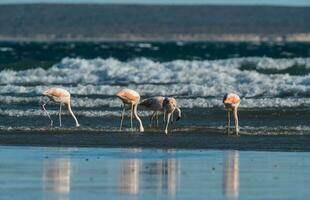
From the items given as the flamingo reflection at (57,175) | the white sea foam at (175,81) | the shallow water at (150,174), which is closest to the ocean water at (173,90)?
the white sea foam at (175,81)

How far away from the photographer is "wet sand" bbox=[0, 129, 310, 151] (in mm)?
22391

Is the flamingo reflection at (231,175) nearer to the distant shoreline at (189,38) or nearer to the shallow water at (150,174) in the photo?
the shallow water at (150,174)

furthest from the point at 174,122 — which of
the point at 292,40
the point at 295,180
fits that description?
the point at 292,40

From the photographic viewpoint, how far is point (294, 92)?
115 feet

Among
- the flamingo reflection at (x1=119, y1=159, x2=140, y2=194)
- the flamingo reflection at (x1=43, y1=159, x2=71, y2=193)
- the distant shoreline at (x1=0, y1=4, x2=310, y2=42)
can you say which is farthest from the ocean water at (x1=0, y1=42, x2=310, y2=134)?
the distant shoreline at (x1=0, y1=4, x2=310, y2=42)

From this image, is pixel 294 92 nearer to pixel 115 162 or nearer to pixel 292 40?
pixel 115 162

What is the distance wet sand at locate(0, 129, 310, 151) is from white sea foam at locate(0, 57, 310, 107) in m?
6.87

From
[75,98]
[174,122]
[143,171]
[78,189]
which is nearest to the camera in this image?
[78,189]

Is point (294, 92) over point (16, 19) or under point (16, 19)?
under

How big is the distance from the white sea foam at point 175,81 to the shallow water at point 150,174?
1060cm

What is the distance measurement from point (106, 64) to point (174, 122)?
21.6 m

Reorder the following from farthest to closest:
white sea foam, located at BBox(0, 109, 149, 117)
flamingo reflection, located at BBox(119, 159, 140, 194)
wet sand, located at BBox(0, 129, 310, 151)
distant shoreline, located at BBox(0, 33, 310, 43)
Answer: distant shoreline, located at BBox(0, 33, 310, 43)
white sea foam, located at BBox(0, 109, 149, 117)
wet sand, located at BBox(0, 129, 310, 151)
flamingo reflection, located at BBox(119, 159, 140, 194)

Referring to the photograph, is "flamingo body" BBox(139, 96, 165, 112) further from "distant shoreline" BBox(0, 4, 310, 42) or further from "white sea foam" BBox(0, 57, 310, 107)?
"distant shoreline" BBox(0, 4, 310, 42)

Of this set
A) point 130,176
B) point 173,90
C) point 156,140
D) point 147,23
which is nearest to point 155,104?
point 156,140
